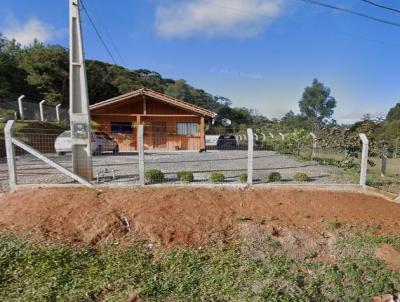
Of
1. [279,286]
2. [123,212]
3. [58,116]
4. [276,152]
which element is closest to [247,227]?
[279,286]

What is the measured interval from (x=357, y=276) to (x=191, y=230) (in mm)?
2488

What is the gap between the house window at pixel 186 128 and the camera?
62.2 ft

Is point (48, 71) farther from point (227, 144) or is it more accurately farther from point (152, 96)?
point (227, 144)

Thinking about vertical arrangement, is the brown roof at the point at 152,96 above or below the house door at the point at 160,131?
above

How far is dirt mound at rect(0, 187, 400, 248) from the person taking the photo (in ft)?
15.6

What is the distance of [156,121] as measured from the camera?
19000 mm

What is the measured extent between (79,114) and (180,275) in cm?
513

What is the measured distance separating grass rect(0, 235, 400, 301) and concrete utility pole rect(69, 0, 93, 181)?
3.13 metres

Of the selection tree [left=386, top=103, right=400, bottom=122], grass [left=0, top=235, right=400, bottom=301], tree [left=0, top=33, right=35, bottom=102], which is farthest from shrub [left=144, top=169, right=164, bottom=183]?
tree [left=386, top=103, right=400, bottom=122]

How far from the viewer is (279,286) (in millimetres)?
3629

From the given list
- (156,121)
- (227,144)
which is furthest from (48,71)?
(227,144)

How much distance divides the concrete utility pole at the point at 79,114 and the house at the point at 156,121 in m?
10.9

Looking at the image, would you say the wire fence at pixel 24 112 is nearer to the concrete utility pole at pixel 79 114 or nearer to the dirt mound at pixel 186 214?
the concrete utility pole at pixel 79 114

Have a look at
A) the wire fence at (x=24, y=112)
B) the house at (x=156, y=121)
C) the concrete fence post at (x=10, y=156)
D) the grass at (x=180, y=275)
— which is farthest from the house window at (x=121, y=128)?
the grass at (x=180, y=275)
